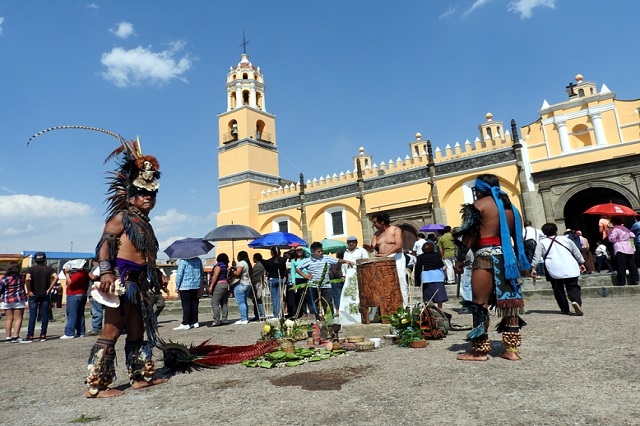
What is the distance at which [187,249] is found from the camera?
8508 millimetres

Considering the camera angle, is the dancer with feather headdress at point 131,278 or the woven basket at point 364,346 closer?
the dancer with feather headdress at point 131,278

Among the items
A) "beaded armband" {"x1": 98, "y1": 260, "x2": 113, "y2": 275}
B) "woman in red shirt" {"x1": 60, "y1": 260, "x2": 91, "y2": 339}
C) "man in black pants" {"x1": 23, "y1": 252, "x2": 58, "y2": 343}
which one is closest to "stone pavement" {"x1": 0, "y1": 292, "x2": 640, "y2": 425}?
"beaded armband" {"x1": 98, "y1": 260, "x2": 113, "y2": 275}

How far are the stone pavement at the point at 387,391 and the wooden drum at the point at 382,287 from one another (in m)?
0.81

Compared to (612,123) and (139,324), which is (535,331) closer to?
(139,324)

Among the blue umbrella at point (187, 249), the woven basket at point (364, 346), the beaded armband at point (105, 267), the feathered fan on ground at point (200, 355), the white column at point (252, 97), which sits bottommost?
the woven basket at point (364, 346)

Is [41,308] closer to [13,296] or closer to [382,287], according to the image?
[13,296]

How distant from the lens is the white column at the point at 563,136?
18.1 metres

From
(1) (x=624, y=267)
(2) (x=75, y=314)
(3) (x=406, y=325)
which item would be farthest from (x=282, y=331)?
(1) (x=624, y=267)

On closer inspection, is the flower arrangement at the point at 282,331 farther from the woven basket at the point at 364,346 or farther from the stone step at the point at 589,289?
the stone step at the point at 589,289

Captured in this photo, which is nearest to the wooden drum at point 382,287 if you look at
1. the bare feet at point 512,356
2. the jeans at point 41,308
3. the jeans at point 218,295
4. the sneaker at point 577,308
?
the bare feet at point 512,356

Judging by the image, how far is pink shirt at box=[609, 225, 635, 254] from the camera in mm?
7742

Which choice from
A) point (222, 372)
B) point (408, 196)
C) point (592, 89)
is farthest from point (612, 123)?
point (222, 372)

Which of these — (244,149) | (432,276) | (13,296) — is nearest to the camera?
(432,276)

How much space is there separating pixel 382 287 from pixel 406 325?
76cm
